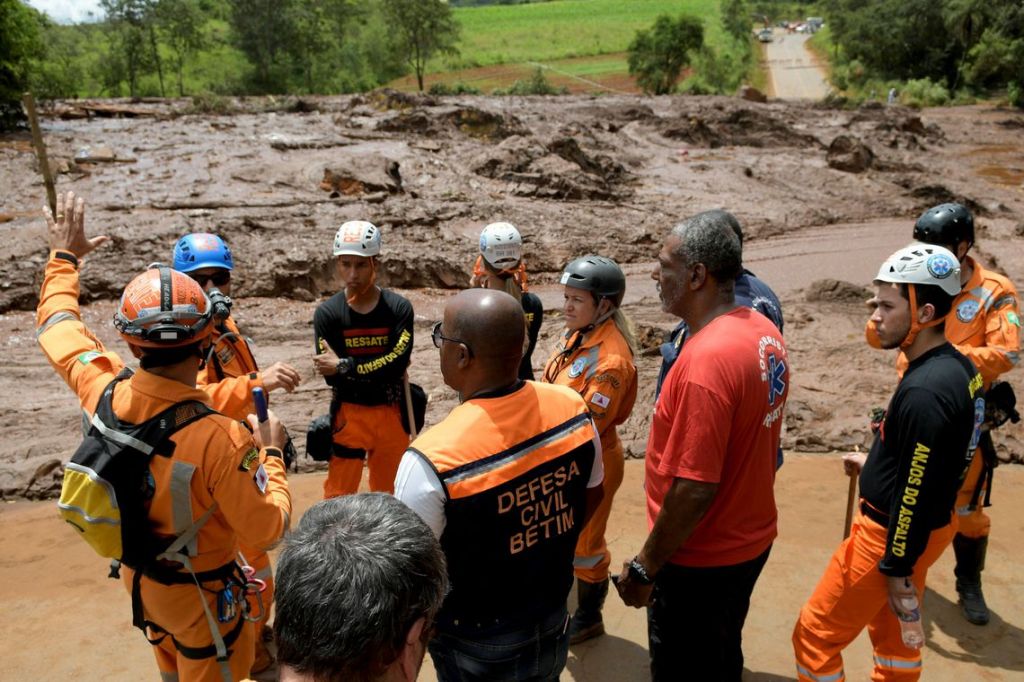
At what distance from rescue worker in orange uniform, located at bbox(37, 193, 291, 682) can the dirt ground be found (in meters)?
1.59

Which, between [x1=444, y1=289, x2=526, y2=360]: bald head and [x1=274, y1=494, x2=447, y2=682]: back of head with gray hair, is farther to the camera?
[x1=444, y1=289, x2=526, y2=360]: bald head

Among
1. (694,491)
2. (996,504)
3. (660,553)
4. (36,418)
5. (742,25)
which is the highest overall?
(742,25)

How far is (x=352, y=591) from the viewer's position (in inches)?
55.1

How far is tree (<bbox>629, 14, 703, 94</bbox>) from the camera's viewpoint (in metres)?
39.5

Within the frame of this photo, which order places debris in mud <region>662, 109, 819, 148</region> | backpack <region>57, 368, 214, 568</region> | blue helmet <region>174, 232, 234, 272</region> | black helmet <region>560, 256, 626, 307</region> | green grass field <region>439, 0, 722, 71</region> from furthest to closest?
green grass field <region>439, 0, 722, 71</region>
debris in mud <region>662, 109, 819, 148</region>
blue helmet <region>174, 232, 234, 272</region>
black helmet <region>560, 256, 626, 307</region>
backpack <region>57, 368, 214, 568</region>

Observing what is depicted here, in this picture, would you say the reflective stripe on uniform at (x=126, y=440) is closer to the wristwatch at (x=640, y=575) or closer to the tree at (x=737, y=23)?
the wristwatch at (x=640, y=575)

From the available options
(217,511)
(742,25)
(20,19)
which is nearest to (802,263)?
(217,511)

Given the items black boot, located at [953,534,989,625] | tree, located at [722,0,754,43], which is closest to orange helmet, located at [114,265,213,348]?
black boot, located at [953,534,989,625]

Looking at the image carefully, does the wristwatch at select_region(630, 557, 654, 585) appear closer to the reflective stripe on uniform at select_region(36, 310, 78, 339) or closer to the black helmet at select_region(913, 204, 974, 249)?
the reflective stripe on uniform at select_region(36, 310, 78, 339)

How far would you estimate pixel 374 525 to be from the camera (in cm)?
150

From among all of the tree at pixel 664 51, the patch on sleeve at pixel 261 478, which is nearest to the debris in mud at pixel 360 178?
the patch on sleeve at pixel 261 478

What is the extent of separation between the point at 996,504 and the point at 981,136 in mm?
28584

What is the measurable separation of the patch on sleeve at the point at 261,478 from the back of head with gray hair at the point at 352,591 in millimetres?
1241

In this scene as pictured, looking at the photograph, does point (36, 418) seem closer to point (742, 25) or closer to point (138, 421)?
point (138, 421)
